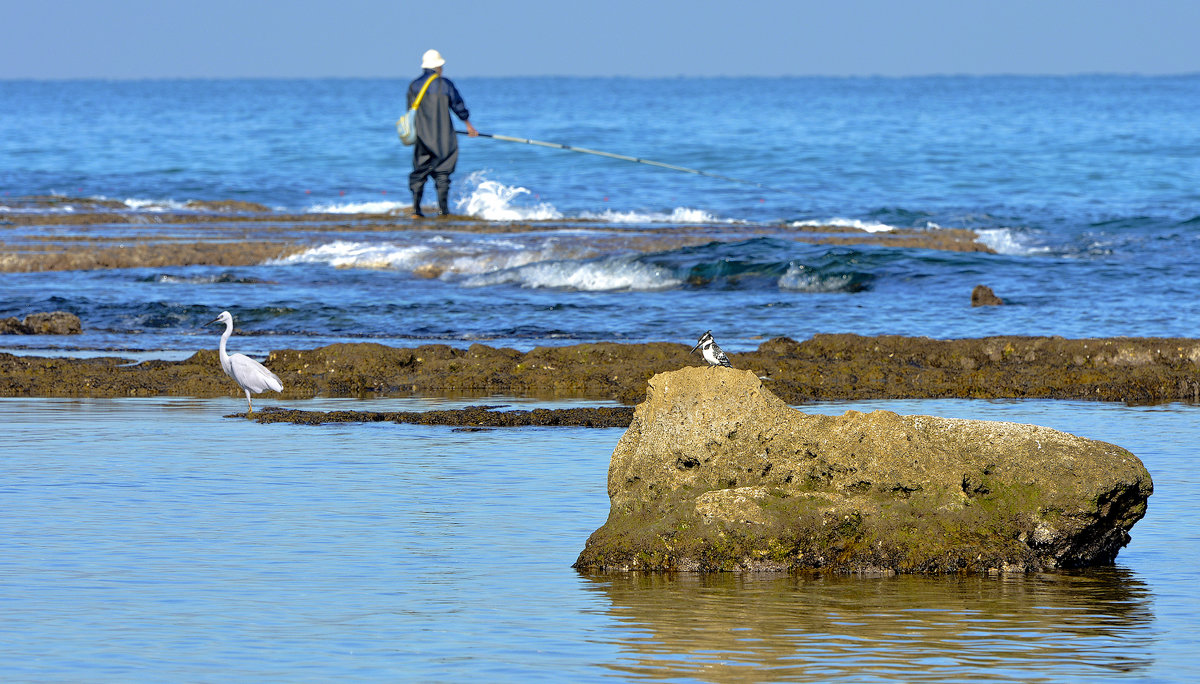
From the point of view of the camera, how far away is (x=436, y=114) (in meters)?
22.2

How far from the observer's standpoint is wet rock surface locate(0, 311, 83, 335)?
47.1 feet

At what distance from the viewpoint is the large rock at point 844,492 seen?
5.86m

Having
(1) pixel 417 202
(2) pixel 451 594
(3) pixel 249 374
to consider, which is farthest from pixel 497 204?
(2) pixel 451 594

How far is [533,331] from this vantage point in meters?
14.8

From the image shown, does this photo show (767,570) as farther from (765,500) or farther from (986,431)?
(986,431)

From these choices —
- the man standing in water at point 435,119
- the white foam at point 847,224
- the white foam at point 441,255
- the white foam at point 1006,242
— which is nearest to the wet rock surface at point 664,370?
the white foam at point 441,255

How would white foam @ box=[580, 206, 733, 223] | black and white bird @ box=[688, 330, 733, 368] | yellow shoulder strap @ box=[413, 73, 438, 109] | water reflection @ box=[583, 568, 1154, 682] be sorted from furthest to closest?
1. white foam @ box=[580, 206, 733, 223]
2. yellow shoulder strap @ box=[413, 73, 438, 109]
3. black and white bird @ box=[688, 330, 733, 368]
4. water reflection @ box=[583, 568, 1154, 682]

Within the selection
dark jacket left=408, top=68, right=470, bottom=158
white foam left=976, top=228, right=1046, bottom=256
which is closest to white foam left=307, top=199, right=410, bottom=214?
dark jacket left=408, top=68, right=470, bottom=158

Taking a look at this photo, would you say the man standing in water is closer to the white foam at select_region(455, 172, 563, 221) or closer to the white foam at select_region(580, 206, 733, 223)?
Answer: the white foam at select_region(580, 206, 733, 223)

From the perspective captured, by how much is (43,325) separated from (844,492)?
34.2ft

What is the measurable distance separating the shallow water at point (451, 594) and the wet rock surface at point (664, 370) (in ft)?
8.45

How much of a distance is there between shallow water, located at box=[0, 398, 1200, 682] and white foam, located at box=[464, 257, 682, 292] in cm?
1095

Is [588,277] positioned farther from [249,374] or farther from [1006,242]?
[249,374]

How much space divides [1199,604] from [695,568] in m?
1.79
